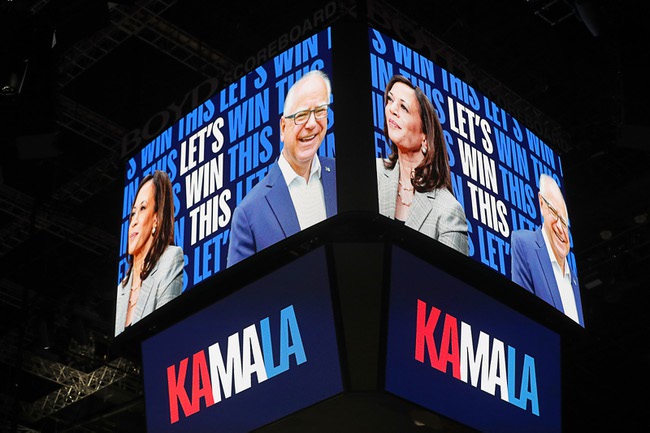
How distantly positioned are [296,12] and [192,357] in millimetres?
4333

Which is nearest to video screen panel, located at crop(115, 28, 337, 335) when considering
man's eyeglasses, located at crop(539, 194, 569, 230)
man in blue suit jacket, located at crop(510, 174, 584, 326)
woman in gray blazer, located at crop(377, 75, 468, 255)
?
woman in gray blazer, located at crop(377, 75, 468, 255)

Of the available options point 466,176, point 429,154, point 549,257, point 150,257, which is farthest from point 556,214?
point 150,257

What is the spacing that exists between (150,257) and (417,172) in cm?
222

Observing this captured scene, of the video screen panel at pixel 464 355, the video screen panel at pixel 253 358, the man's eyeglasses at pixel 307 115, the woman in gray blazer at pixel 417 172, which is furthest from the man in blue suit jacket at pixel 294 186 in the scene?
the video screen panel at pixel 464 355

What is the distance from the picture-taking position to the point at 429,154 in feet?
24.3

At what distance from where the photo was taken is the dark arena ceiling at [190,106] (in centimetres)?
838

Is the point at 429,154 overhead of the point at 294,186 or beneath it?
overhead

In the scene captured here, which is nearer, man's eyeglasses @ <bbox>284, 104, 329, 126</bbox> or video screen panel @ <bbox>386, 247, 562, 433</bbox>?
video screen panel @ <bbox>386, 247, 562, 433</bbox>

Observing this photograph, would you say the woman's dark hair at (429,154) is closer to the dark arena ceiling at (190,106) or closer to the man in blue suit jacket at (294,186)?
the man in blue suit jacket at (294,186)

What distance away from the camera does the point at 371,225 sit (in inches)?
268

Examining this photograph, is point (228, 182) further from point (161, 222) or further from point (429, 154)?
point (429, 154)

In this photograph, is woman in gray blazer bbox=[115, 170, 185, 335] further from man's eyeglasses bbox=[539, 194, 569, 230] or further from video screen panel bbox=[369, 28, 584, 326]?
man's eyeglasses bbox=[539, 194, 569, 230]

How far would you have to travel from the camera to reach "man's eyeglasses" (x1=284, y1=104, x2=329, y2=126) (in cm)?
729

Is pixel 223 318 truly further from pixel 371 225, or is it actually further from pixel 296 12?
pixel 296 12
